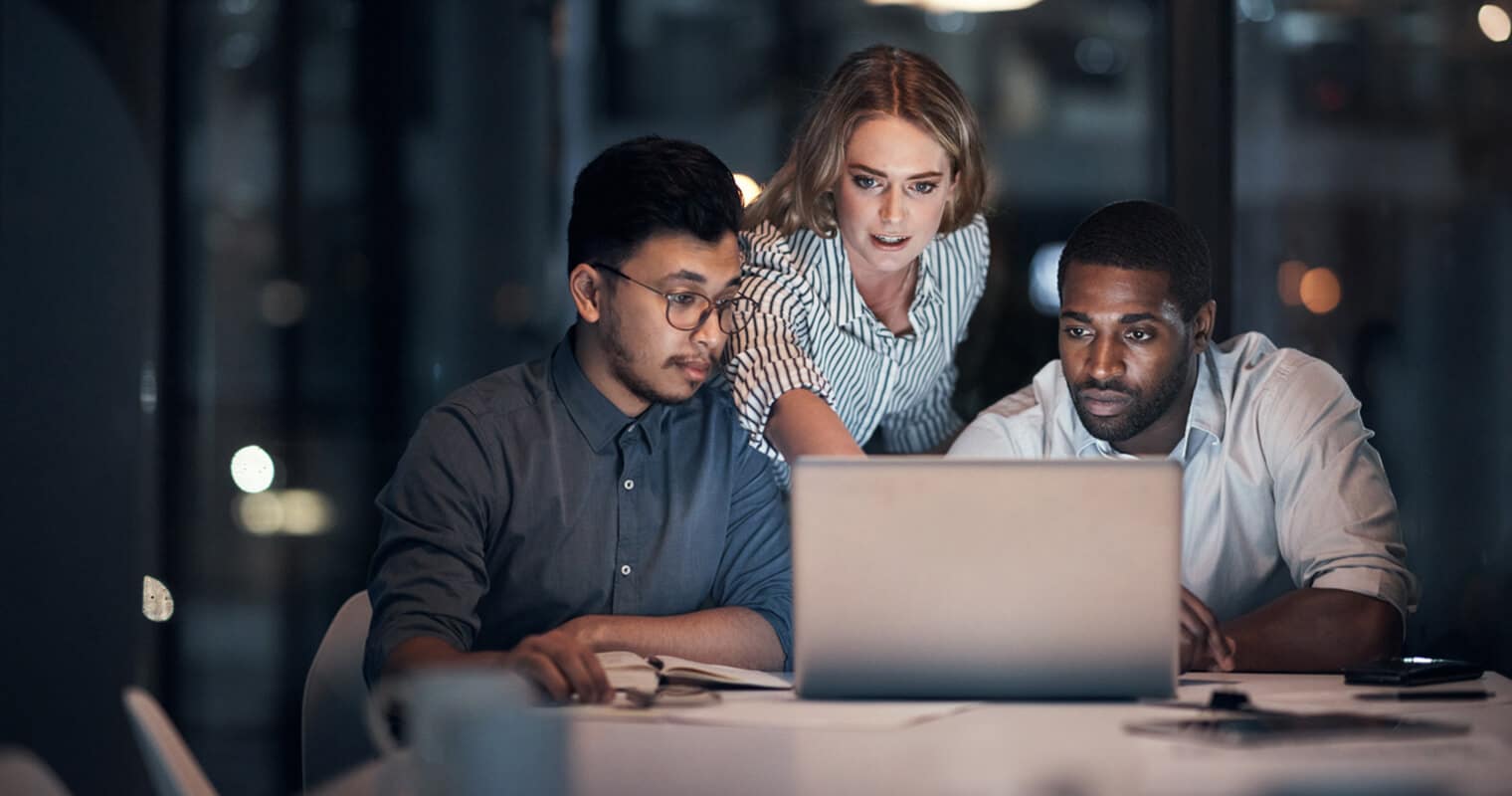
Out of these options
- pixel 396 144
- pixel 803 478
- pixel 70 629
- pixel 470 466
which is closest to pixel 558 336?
pixel 396 144

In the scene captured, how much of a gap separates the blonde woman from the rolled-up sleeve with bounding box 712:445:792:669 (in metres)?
0.07

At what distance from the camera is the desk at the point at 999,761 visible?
1.23m

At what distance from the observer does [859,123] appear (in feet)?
8.94

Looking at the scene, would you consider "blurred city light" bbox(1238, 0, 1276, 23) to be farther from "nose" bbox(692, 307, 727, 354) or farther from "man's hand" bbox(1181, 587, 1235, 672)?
"man's hand" bbox(1181, 587, 1235, 672)

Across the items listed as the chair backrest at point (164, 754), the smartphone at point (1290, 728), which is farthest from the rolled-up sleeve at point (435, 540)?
the smartphone at point (1290, 728)

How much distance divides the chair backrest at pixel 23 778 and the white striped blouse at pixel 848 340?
1.44m

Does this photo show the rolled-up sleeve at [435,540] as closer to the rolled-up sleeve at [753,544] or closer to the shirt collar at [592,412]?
the shirt collar at [592,412]

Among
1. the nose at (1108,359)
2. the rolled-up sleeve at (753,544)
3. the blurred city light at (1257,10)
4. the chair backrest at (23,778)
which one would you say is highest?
the blurred city light at (1257,10)

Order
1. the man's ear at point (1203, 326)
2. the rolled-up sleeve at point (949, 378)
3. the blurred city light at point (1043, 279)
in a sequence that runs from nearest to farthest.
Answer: the man's ear at point (1203, 326), the rolled-up sleeve at point (949, 378), the blurred city light at point (1043, 279)

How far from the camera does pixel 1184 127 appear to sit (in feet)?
10.7

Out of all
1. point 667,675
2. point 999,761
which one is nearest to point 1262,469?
point 667,675

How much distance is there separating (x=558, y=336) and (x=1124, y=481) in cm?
282

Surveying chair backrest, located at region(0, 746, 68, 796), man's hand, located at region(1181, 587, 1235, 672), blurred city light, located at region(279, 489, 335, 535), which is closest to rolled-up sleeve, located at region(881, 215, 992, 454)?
man's hand, located at region(1181, 587, 1235, 672)

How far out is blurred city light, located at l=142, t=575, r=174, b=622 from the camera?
313 centimetres
